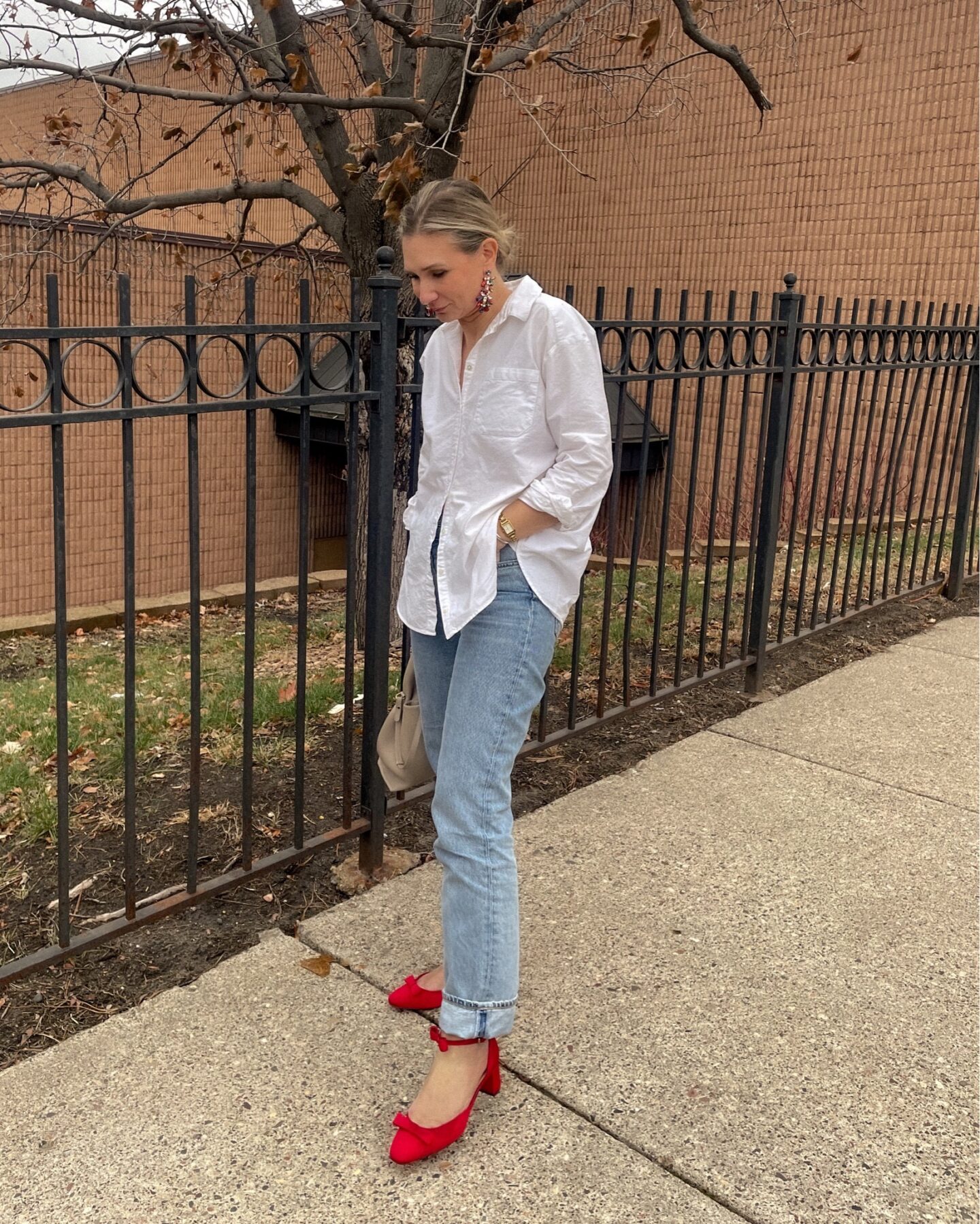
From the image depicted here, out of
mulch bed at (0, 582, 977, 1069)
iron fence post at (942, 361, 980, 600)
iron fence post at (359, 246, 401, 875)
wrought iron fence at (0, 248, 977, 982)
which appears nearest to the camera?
wrought iron fence at (0, 248, 977, 982)

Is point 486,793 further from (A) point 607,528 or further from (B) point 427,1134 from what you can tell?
(A) point 607,528

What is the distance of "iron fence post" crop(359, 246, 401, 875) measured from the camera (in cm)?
287

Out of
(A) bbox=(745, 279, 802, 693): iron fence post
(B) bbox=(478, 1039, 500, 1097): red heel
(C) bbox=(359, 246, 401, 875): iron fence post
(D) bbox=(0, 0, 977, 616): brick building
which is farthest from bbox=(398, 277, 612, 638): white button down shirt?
(D) bbox=(0, 0, 977, 616): brick building

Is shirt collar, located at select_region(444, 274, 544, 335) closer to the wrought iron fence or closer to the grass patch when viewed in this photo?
the wrought iron fence

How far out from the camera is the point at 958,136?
8789mm

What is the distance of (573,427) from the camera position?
6.83 ft

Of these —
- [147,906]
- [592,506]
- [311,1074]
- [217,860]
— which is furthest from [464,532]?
[217,860]

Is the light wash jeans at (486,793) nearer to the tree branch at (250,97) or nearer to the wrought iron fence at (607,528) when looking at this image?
the wrought iron fence at (607,528)

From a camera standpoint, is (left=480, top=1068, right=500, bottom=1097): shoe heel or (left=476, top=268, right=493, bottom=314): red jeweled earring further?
(left=480, top=1068, right=500, bottom=1097): shoe heel

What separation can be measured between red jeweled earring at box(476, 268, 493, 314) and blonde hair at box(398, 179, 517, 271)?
6cm

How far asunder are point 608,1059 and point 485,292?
1646 millimetres

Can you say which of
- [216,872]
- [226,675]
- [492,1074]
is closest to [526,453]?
[492,1074]

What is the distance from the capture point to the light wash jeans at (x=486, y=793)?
2107 millimetres

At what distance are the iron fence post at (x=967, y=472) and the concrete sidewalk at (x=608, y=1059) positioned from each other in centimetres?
308
